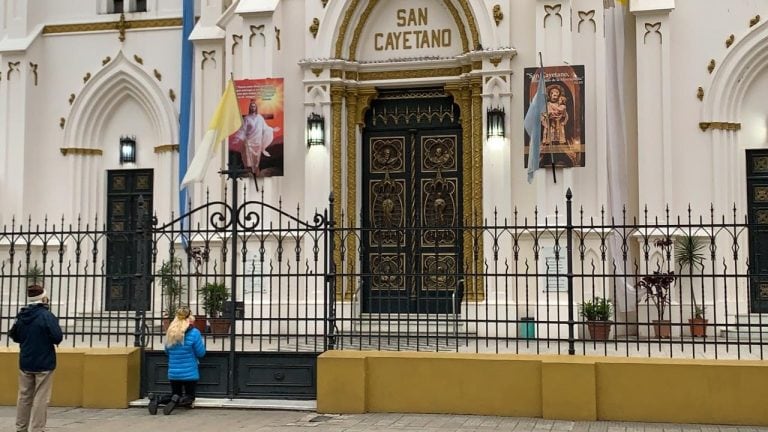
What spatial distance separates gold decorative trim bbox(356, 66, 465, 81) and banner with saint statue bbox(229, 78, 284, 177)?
177cm

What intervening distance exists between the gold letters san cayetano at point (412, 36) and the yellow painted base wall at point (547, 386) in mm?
7795

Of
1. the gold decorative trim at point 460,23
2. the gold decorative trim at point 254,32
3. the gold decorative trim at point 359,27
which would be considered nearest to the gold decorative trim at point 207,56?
the gold decorative trim at point 254,32

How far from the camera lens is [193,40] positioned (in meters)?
18.0

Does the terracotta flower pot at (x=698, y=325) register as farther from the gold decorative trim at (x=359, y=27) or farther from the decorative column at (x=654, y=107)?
the gold decorative trim at (x=359, y=27)

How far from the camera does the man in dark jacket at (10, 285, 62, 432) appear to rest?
9.27m

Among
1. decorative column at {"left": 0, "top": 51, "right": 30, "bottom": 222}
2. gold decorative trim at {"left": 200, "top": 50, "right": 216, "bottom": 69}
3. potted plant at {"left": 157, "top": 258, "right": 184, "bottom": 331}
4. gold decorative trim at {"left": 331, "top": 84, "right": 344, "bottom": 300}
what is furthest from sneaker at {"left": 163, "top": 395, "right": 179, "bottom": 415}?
decorative column at {"left": 0, "top": 51, "right": 30, "bottom": 222}

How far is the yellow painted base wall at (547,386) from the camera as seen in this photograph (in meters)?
9.37

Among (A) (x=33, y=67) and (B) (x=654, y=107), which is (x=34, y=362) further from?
(A) (x=33, y=67)

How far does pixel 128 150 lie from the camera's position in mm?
19234

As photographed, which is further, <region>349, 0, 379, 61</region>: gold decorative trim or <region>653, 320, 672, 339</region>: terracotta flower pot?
<region>349, 0, 379, 61</region>: gold decorative trim

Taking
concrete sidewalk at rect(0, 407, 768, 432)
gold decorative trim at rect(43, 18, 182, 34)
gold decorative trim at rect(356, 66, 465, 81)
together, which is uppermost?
gold decorative trim at rect(43, 18, 182, 34)

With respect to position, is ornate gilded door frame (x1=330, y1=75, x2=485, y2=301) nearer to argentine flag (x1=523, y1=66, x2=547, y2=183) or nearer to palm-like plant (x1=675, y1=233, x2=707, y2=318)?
argentine flag (x1=523, y1=66, x2=547, y2=183)

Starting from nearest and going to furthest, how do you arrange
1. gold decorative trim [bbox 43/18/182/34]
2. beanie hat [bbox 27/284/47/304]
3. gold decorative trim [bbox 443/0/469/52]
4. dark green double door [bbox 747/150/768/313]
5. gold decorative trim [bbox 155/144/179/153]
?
1. beanie hat [bbox 27/284/47/304]
2. dark green double door [bbox 747/150/768/313]
3. gold decorative trim [bbox 443/0/469/52]
4. gold decorative trim [bbox 155/144/179/153]
5. gold decorative trim [bbox 43/18/182/34]

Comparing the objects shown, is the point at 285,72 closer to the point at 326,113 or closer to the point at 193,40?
the point at 326,113
